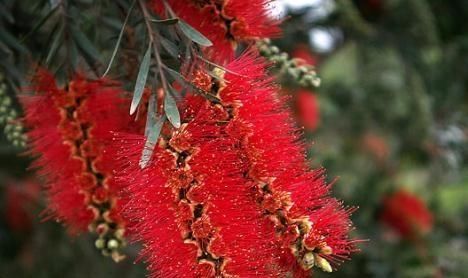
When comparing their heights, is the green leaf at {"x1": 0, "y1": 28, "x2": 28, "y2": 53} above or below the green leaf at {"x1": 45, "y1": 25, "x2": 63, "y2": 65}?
below

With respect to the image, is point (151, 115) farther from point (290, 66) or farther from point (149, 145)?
point (290, 66)

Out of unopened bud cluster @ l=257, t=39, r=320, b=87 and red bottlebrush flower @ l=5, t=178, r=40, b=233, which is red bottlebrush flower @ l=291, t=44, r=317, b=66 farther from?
unopened bud cluster @ l=257, t=39, r=320, b=87

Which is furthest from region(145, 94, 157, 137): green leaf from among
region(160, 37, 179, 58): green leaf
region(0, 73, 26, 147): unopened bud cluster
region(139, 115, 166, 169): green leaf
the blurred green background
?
the blurred green background

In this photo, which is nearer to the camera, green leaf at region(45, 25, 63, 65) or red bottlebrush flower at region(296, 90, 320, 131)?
green leaf at region(45, 25, 63, 65)

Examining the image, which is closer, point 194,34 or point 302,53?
point 194,34

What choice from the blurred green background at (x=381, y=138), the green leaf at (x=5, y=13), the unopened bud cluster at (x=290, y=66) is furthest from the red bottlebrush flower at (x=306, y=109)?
the green leaf at (x=5, y=13)

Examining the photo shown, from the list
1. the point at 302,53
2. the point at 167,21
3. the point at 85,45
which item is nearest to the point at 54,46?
the point at 85,45

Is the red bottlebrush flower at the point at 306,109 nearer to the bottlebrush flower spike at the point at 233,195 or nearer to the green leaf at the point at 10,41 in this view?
the green leaf at the point at 10,41

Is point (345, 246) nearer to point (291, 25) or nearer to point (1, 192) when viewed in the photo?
point (291, 25)
